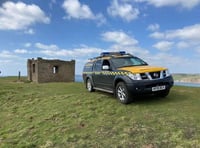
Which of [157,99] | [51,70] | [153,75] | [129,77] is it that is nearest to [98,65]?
[129,77]

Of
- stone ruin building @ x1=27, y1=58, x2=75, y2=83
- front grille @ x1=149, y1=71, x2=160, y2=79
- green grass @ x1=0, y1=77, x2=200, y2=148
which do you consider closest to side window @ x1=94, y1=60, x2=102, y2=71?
green grass @ x1=0, y1=77, x2=200, y2=148

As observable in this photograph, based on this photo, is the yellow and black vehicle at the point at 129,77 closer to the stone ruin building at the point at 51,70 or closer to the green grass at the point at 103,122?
the green grass at the point at 103,122

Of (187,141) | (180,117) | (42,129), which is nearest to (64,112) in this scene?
(42,129)

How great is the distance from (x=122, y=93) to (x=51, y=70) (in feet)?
69.5

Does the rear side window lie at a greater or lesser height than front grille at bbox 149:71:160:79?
greater

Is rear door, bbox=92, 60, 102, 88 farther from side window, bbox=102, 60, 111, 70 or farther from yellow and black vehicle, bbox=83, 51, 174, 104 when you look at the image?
side window, bbox=102, 60, 111, 70

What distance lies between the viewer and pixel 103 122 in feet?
25.4

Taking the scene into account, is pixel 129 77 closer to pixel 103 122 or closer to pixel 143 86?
pixel 143 86

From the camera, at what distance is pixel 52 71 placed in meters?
29.8

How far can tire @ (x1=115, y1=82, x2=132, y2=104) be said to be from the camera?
30.2 ft

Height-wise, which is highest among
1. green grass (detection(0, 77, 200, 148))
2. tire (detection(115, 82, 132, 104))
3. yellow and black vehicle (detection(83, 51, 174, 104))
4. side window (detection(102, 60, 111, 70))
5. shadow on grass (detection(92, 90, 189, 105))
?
side window (detection(102, 60, 111, 70))

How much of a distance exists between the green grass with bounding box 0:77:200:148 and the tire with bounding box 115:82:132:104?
0.22 m

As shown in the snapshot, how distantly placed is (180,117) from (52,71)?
23.7m

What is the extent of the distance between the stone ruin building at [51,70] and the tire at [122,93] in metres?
20.4
